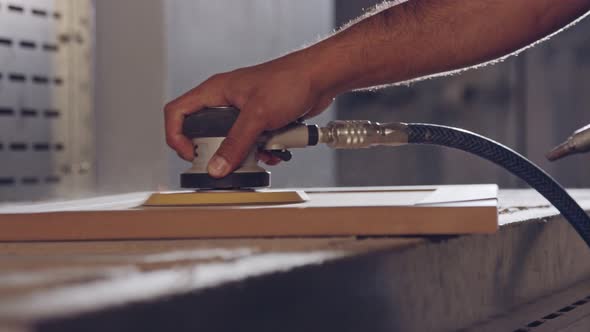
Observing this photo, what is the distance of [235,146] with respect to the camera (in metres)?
0.76

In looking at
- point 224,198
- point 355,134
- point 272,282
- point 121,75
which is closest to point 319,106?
point 355,134

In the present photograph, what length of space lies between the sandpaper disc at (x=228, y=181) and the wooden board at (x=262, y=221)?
0.54ft

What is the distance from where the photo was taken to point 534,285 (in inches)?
29.0

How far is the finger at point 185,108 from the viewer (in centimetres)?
82

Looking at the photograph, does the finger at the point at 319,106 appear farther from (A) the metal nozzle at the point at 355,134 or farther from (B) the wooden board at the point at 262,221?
(B) the wooden board at the point at 262,221

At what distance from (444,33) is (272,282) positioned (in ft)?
2.17

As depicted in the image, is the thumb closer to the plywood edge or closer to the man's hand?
the man's hand

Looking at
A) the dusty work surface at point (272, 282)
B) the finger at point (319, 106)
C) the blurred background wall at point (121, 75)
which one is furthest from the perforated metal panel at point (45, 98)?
the dusty work surface at point (272, 282)

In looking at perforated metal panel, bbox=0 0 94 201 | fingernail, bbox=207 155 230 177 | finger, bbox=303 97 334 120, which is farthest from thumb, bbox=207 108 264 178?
perforated metal panel, bbox=0 0 94 201

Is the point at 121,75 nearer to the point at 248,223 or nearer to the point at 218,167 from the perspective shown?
the point at 218,167

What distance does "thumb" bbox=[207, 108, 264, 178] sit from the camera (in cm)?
76

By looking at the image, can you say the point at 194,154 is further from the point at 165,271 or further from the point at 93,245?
the point at 165,271

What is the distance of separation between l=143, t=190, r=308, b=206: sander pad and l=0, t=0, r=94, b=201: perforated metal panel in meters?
0.83

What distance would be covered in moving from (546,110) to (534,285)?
2005 millimetres
